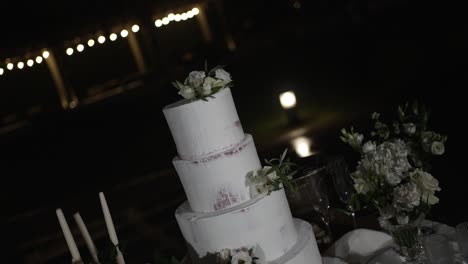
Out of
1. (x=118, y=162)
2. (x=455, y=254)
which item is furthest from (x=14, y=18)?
(x=455, y=254)

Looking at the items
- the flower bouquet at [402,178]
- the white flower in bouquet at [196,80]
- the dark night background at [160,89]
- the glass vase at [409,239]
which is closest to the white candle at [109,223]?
the white flower in bouquet at [196,80]

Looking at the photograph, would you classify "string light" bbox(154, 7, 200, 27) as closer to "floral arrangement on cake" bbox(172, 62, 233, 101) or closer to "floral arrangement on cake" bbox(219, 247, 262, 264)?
"floral arrangement on cake" bbox(172, 62, 233, 101)

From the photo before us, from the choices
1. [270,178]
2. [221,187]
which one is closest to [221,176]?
[221,187]

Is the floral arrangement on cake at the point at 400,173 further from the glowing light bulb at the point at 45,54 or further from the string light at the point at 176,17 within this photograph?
the string light at the point at 176,17

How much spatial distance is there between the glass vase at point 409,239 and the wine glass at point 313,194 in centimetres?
54

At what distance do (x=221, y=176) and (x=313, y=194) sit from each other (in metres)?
0.63

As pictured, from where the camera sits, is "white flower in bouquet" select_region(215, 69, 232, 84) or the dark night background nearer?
"white flower in bouquet" select_region(215, 69, 232, 84)

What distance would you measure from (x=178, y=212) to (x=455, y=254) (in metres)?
1.12

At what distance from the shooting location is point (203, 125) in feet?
6.59

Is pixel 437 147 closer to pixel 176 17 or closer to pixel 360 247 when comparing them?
pixel 360 247

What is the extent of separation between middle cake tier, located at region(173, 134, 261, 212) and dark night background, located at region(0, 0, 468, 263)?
3.02 m

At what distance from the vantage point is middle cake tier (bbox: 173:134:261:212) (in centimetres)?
203

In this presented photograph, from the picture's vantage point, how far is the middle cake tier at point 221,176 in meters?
2.03

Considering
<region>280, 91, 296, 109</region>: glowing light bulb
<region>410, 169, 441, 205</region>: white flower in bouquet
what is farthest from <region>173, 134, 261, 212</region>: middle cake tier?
<region>280, 91, 296, 109</region>: glowing light bulb
